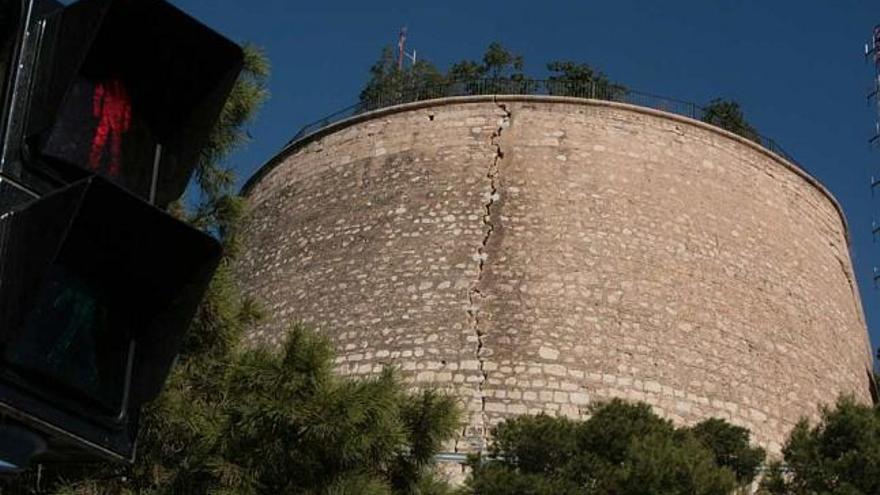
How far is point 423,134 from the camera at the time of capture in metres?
13.9

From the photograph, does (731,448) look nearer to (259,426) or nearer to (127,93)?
(259,426)

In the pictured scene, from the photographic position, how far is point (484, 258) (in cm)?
1277

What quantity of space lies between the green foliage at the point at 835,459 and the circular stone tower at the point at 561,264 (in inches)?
109

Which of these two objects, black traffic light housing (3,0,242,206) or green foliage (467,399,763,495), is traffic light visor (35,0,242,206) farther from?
green foliage (467,399,763,495)

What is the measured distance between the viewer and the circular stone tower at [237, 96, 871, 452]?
12.3 m

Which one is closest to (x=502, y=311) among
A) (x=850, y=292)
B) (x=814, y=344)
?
(x=814, y=344)

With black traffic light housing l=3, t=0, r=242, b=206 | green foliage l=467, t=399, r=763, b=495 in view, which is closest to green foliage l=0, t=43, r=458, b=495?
green foliage l=467, t=399, r=763, b=495

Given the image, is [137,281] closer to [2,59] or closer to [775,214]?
[2,59]

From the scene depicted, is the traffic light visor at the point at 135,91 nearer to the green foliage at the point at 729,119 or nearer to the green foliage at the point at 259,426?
the green foliage at the point at 259,426

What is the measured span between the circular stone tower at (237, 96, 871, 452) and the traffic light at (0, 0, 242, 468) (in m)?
9.55

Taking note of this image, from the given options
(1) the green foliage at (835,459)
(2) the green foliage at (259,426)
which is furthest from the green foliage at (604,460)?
(2) the green foliage at (259,426)

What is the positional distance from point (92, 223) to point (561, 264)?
35.9ft

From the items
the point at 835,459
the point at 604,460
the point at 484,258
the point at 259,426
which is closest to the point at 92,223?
the point at 259,426

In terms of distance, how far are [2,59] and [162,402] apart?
184 inches
